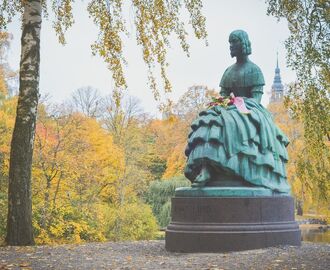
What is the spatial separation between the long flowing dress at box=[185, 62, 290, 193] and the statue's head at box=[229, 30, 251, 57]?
877 mm

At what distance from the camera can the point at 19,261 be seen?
7.23m

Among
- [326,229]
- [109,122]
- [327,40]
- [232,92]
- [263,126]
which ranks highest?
[109,122]

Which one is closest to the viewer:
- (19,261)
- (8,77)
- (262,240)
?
(19,261)

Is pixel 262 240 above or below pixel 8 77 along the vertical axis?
below

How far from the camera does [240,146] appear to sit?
8.88m

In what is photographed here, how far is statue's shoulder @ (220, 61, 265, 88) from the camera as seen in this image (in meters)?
9.75

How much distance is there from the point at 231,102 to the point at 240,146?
0.86m

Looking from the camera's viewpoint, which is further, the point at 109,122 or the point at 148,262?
the point at 109,122

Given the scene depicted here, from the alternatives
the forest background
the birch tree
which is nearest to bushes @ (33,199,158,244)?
the forest background

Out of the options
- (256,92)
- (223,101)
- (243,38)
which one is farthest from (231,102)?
(243,38)

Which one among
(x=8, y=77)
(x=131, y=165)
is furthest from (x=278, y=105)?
(x=8, y=77)

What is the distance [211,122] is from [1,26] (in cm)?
447

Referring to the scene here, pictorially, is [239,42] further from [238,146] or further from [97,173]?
[97,173]

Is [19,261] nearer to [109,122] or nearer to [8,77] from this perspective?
[8,77]
